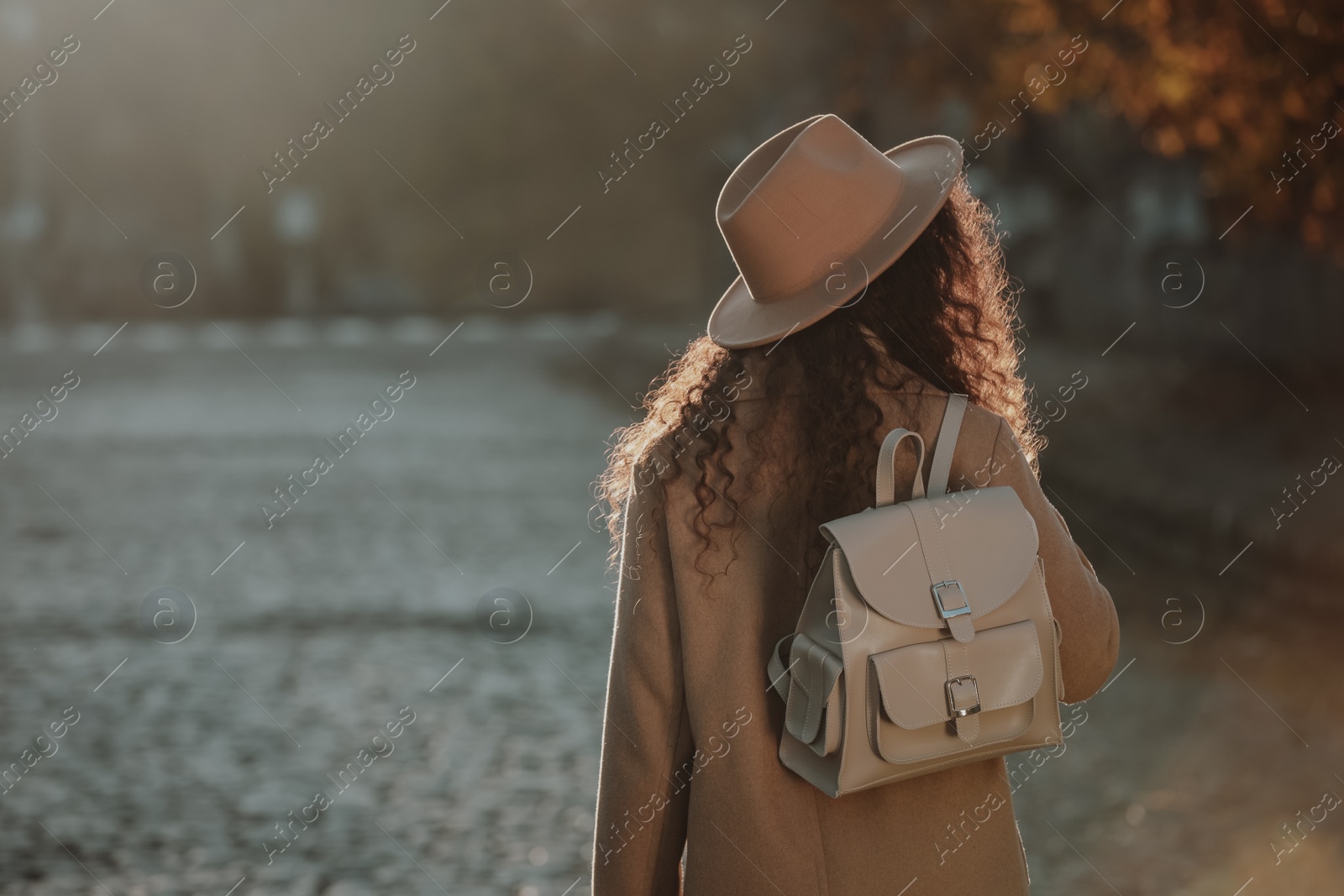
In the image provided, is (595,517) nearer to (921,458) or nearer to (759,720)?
(759,720)

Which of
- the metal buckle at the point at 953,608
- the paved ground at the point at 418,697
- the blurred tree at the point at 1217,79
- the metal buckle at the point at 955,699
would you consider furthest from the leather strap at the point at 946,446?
the blurred tree at the point at 1217,79

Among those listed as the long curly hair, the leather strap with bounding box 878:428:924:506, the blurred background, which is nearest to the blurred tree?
the blurred background

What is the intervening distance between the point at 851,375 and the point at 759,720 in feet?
1.73

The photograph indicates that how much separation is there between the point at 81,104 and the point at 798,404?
50.6m

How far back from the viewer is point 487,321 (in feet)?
179

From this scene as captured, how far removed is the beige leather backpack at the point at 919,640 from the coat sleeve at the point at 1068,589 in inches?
3.3

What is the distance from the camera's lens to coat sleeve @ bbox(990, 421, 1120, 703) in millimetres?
2113

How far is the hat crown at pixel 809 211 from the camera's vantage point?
2.15 metres

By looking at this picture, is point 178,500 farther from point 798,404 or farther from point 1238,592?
point 798,404

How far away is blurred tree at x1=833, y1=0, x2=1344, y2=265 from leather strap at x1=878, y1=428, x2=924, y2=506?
23.2 feet

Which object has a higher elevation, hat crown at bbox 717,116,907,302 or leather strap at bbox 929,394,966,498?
hat crown at bbox 717,116,907,302

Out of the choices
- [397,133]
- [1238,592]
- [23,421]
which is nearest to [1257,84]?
[1238,592]

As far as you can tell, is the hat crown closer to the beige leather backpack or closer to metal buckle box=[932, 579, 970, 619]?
the beige leather backpack

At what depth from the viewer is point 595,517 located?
1141 centimetres
